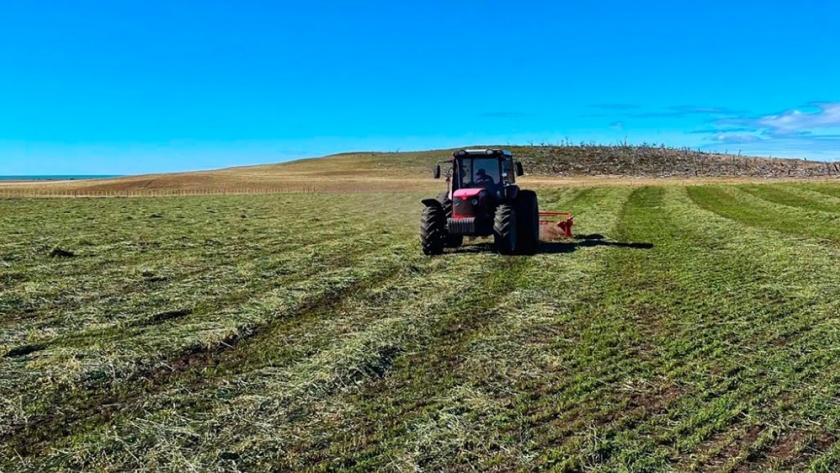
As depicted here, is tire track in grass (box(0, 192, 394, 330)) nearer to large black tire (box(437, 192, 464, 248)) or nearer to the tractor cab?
large black tire (box(437, 192, 464, 248))

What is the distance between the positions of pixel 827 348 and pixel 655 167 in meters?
81.2

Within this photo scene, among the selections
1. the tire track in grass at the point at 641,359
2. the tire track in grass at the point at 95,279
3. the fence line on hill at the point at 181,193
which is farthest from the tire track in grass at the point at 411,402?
the fence line on hill at the point at 181,193

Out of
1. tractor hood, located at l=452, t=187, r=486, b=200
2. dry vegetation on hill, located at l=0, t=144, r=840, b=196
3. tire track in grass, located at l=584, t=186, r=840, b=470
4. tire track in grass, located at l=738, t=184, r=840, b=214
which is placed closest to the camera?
tire track in grass, located at l=584, t=186, r=840, b=470

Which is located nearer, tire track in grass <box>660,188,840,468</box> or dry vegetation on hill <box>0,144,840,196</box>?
tire track in grass <box>660,188,840,468</box>

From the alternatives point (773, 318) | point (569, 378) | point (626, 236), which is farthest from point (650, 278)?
point (626, 236)

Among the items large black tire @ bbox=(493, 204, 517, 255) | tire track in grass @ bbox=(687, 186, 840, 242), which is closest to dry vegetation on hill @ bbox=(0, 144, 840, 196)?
tire track in grass @ bbox=(687, 186, 840, 242)

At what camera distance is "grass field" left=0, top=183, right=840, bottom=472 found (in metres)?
3.96

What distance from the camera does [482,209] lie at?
39.8 ft

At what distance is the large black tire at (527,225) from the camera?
12.4 m

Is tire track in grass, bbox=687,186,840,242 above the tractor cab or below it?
below

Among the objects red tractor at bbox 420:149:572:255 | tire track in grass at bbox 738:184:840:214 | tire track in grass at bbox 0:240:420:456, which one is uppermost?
red tractor at bbox 420:149:572:255

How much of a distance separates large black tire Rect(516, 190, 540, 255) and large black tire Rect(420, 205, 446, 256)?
1.57 meters

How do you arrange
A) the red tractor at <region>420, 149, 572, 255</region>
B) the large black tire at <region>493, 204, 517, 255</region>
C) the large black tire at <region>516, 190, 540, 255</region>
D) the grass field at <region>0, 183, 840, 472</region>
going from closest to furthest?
1. the grass field at <region>0, 183, 840, 472</region>
2. the large black tire at <region>493, 204, 517, 255</region>
3. the red tractor at <region>420, 149, 572, 255</region>
4. the large black tire at <region>516, 190, 540, 255</region>

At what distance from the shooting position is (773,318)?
22.7 feet
